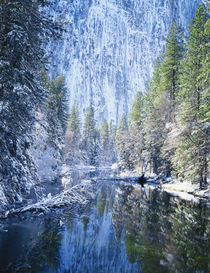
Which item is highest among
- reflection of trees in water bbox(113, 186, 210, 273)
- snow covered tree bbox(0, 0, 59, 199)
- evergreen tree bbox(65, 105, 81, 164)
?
evergreen tree bbox(65, 105, 81, 164)

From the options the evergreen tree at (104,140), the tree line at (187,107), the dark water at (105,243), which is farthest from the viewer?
the evergreen tree at (104,140)

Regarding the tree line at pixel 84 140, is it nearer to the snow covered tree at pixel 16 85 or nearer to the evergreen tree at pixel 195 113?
the evergreen tree at pixel 195 113

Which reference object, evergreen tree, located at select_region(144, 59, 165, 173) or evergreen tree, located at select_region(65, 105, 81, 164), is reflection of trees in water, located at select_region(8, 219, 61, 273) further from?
evergreen tree, located at select_region(65, 105, 81, 164)

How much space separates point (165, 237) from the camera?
6.69m

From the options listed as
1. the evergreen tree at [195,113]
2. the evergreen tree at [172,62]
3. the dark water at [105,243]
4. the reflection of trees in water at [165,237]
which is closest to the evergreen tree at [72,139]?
the evergreen tree at [172,62]

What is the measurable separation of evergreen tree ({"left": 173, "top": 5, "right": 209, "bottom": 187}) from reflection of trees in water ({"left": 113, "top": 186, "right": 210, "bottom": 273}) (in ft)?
17.3

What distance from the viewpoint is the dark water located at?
4777 mm

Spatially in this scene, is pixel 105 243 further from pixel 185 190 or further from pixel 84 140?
pixel 84 140

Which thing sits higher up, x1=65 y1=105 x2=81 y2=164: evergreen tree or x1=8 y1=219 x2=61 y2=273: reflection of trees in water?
x1=65 y1=105 x2=81 y2=164: evergreen tree

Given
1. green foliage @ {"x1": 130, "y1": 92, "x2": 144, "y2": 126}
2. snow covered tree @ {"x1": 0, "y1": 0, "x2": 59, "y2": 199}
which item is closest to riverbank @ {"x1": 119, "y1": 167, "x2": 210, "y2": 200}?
snow covered tree @ {"x1": 0, "y1": 0, "x2": 59, "y2": 199}

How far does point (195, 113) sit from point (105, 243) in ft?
45.0

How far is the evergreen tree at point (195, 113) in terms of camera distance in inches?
591

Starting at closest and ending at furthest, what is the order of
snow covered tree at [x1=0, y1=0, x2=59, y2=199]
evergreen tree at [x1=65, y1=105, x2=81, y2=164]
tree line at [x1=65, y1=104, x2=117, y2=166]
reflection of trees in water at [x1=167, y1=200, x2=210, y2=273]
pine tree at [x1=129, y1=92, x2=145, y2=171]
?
reflection of trees in water at [x1=167, y1=200, x2=210, y2=273]
snow covered tree at [x1=0, y1=0, x2=59, y2=199]
pine tree at [x1=129, y1=92, x2=145, y2=171]
evergreen tree at [x1=65, y1=105, x2=81, y2=164]
tree line at [x1=65, y1=104, x2=117, y2=166]

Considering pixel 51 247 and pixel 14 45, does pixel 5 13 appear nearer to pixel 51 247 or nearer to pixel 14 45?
pixel 14 45
